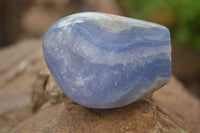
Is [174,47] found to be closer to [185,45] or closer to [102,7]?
[185,45]

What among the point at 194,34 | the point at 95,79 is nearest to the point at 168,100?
the point at 95,79

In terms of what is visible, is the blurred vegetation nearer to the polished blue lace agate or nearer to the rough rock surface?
the rough rock surface

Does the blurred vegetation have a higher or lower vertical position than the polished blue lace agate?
lower

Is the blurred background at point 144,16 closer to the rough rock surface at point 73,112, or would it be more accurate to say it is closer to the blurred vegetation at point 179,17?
the blurred vegetation at point 179,17

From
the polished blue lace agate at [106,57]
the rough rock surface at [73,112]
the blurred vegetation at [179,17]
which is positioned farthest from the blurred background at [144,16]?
the polished blue lace agate at [106,57]

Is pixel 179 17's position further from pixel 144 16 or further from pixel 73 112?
pixel 73 112

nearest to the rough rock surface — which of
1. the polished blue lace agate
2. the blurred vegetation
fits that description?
the polished blue lace agate
